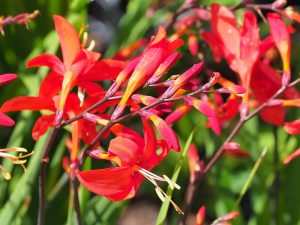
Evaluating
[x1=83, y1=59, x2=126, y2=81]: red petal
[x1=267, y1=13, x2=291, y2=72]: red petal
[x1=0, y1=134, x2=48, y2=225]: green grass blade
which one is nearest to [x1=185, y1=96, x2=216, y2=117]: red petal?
[x1=83, y1=59, x2=126, y2=81]: red petal

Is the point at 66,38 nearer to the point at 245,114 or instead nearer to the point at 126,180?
the point at 126,180

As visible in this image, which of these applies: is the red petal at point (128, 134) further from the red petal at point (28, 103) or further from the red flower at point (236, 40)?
the red flower at point (236, 40)


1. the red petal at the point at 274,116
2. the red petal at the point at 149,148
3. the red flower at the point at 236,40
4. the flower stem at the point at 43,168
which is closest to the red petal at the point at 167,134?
the red petal at the point at 149,148

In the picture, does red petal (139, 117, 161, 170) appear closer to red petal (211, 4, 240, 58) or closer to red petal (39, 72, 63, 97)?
red petal (39, 72, 63, 97)

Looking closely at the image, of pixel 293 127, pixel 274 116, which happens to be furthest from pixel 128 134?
pixel 274 116

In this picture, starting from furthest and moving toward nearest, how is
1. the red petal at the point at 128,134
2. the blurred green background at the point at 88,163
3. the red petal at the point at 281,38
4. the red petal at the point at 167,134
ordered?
the blurred green background at the point at 88,163
the red petal at the point at 281,38
the red petal at the point at 128,134
the red petal at the point at 167,134

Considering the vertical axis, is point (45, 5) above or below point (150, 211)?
above

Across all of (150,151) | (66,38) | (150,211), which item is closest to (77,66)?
(66,38)
